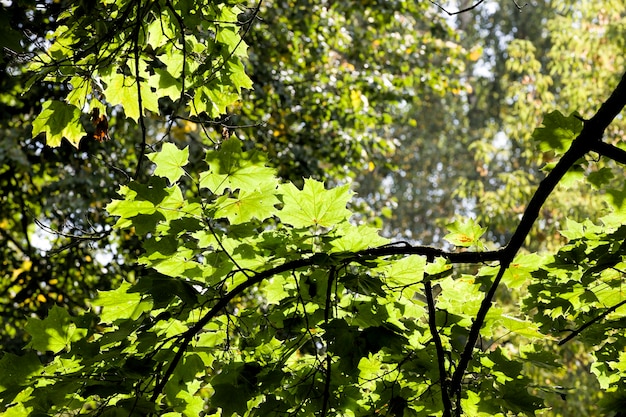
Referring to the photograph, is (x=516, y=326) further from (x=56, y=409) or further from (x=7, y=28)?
(x=7, y=28)

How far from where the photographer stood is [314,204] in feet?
4.39

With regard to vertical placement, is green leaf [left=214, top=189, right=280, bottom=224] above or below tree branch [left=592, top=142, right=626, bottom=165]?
below

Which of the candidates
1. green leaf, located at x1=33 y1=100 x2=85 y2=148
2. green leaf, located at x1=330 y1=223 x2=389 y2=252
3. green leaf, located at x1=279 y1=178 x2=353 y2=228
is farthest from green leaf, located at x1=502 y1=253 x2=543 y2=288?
green leaf, located at x1=33 y1=100 x2=85 y2=148

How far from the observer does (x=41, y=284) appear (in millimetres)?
5160

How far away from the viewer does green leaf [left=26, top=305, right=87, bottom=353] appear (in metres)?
1.44

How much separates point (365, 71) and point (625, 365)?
177 inches

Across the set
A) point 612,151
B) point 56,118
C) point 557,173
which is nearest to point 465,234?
point 557,173

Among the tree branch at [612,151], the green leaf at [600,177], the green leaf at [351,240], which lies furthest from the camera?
the green leaf at [600,177]

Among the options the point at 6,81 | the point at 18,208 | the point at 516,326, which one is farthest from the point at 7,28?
the point at 18,208

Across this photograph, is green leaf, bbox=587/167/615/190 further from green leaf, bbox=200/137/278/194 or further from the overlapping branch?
green leaf, bbox=200/137/278/194

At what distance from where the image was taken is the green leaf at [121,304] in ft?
4.48

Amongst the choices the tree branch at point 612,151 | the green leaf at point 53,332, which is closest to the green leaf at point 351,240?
the tree branch at point 612,151

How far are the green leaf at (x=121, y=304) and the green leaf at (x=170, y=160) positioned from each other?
262 mm

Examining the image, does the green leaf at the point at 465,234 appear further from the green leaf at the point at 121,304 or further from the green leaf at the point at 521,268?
the green leaf at the point at 121,304
